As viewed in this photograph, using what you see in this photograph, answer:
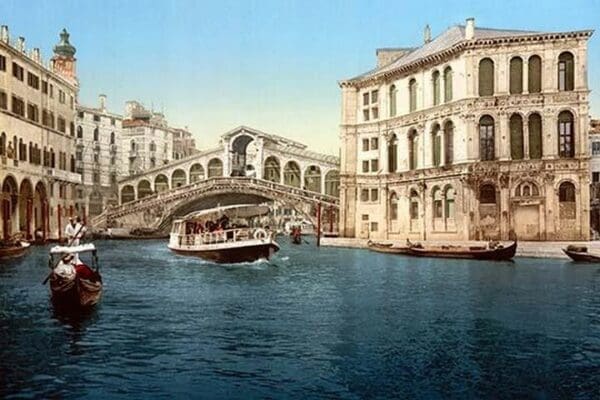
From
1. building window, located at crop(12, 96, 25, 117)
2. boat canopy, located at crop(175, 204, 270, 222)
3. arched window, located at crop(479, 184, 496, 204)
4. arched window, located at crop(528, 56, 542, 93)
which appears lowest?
boat canopy, located at crop(175, 204, 270, 222)

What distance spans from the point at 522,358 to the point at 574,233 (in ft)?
77.0

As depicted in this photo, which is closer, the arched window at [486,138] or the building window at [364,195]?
the arched window at [486,138]

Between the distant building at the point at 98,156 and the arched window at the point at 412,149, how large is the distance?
30229mm

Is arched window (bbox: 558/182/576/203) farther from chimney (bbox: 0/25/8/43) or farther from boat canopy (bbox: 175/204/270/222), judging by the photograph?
chimney (bbox: 0/25/8/43)

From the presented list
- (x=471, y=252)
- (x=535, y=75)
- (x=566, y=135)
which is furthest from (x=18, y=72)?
(x=566, y=135)

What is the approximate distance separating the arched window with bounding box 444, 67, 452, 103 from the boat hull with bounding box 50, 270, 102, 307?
24.4m

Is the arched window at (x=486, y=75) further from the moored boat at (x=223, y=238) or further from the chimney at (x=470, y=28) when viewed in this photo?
the moored boat at (x=223, y=238)

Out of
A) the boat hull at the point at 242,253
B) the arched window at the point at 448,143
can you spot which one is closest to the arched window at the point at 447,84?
the arched window at the point at 448,143

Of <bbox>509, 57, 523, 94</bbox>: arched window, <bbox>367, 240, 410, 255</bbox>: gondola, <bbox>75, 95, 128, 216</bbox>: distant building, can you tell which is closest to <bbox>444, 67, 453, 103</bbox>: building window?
<bbox>509, 57, 523, 94</bbox>: arched window

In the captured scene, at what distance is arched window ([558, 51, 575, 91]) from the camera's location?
3222 cm

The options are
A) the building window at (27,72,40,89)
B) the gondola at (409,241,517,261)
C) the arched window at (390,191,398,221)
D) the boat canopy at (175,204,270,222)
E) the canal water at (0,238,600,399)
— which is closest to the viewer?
the canal water at (0,238,600,399)

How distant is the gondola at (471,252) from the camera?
27.6 m

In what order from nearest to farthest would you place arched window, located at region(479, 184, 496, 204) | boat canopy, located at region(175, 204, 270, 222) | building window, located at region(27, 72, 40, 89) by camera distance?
boat canopy, located at region(175, 204, 270, 222) → arched window, located at region(479, 184, 496, 204) → building window, located at region(27, 72, 40, 89)

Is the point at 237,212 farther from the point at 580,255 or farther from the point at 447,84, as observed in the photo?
the point at 580,255
